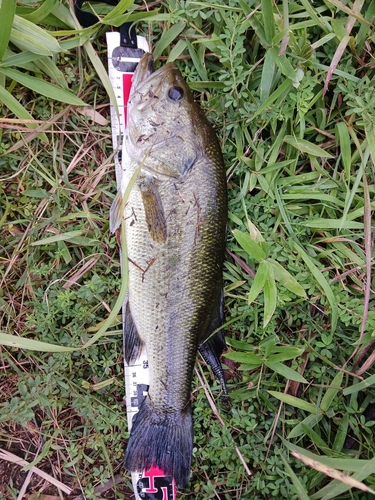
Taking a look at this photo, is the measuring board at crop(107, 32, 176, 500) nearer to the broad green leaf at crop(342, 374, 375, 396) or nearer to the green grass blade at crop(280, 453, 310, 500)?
the green grass blade at crop(280, 453, 310, 500)

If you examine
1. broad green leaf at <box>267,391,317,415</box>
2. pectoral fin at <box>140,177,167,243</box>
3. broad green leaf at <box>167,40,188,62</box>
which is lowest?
broad green leaf at <box>267,391,317,415</box>

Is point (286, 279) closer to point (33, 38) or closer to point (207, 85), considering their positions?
point (207, 85)

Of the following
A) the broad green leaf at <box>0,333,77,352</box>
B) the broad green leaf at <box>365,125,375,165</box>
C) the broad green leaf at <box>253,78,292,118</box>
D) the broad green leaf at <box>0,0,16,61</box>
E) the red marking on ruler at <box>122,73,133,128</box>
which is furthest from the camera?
the red marking on ruler at <box>122,73,133,128</box>

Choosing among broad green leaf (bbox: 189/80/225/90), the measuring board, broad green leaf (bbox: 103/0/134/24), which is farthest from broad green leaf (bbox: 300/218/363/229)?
broad green leaf (bbox: 103/0/134/24)

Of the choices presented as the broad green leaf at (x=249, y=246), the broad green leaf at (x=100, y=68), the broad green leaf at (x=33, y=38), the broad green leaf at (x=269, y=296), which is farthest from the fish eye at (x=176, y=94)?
the broad green leaf at (x=269, y=296)

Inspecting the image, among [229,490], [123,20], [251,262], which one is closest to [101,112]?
[123,20]

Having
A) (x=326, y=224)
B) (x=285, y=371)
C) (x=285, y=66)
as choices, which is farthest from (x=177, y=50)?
(x=285, y=371)

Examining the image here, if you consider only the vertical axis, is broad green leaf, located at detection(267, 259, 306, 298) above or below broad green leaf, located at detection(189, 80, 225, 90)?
below

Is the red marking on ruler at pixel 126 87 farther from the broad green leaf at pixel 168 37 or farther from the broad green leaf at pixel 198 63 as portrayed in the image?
the broad green leaf at pixel 198 63
